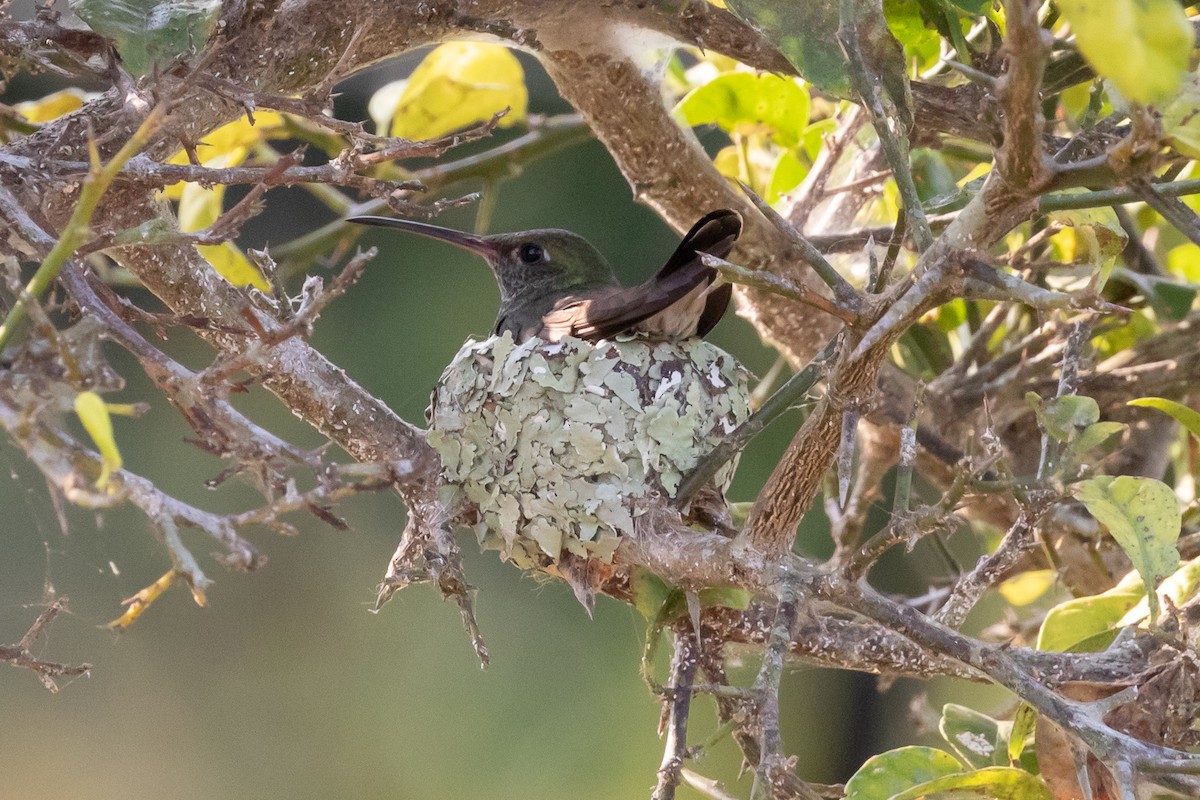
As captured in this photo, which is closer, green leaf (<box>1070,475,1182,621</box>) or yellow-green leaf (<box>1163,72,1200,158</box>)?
yellow-green leaf (<box>1163,72,1200,158</box>)

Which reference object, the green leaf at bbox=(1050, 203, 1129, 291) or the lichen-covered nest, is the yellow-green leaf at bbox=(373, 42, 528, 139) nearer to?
the lichen-covered nest

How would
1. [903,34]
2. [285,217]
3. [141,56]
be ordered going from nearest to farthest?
[141,56] < [903,34] < [285,217]

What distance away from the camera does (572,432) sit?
Answer: 146 cm

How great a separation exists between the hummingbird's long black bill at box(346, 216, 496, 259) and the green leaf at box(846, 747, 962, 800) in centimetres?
116

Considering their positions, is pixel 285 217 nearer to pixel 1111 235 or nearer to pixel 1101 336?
pixel 1101 336

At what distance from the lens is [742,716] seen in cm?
103


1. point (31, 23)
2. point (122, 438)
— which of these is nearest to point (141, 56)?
point (31, 23)

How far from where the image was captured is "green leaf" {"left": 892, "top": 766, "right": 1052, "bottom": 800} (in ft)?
3.10

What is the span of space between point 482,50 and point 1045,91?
2.84 ft

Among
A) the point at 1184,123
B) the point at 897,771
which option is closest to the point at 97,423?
the point at 1184,123

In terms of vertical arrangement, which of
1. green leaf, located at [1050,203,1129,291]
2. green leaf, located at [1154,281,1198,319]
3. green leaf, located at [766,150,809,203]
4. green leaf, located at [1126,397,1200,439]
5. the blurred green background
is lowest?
the blurred green background

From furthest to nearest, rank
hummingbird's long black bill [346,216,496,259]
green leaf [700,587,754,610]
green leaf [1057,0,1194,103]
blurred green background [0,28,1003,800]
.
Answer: blurred green background [0,28,1003,800], hummingbird's long black bill [346,216,496,259], green leaf [700,587,754,610], green leaf [1057,0,1194,103]

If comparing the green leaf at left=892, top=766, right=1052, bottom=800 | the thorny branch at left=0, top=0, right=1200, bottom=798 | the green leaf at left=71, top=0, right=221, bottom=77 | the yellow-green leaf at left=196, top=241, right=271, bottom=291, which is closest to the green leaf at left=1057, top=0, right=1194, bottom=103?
the thorny branch at left=0, top=0, right=1200, bottom=798

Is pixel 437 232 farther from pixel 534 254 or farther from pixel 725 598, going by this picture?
pixel 725 598
